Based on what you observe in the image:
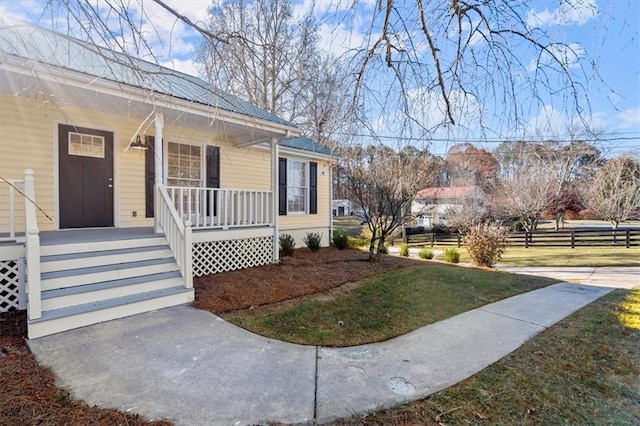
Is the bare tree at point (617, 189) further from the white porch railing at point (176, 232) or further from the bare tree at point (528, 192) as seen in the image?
the white porch railing at point (176, 232)

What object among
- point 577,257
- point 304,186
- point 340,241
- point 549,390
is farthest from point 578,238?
point 549,390

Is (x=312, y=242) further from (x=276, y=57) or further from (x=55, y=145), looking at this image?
(x=276, y=57)

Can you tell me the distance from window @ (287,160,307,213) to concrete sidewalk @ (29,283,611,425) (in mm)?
6296

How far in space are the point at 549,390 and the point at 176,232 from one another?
17.5 feet

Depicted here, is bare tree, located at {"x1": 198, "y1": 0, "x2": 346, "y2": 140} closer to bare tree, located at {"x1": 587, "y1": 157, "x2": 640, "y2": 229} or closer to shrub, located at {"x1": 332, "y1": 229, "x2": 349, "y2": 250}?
shrub, located at {"x1": 332, "y1": 229, "x2": 349, "y2": 250}

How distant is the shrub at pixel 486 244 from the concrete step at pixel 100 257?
9317mm

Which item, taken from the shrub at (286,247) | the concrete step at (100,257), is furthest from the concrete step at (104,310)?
the shrub at (286,247)

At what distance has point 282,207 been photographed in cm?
1005

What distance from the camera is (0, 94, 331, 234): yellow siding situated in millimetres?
5707

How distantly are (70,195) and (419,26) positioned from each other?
694 centimetres

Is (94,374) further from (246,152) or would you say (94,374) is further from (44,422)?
(246,152)

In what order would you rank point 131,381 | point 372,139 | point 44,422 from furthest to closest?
point 372,139
point 131,381
point 44,422

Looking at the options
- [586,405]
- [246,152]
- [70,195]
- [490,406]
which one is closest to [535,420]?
[490,406]

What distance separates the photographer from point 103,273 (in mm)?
4691
